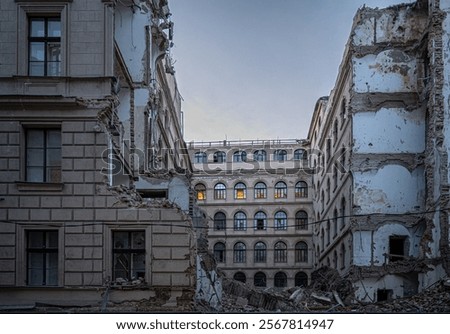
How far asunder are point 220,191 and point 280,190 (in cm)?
213

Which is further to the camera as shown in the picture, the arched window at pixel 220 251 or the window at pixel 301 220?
the window at pixel 301 220

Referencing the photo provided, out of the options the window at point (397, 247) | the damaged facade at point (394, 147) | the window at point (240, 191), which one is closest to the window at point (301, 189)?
the window at point (240, 191)

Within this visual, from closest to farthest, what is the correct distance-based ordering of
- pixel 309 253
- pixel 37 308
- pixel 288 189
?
pixel 37 308 → pixel 309 253 → pixel 288 189

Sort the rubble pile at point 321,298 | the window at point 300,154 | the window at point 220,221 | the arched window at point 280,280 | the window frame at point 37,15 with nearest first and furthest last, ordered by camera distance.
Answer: the window frame at point 37,15 → the rubble pile at point 321,298 → the window at point 300,154 → the arched window at point 280,280 → the window at point 220,221

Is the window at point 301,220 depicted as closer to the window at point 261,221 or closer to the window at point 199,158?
the window at point 261,221

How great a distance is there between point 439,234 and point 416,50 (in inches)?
170

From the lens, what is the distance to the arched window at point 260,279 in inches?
677

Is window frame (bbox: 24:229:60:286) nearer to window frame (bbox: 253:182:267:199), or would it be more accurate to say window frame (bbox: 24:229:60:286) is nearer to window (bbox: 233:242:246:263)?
window (bbox: 233:242:246:263)

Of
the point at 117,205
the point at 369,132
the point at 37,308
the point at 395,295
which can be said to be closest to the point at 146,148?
the point at 117,205

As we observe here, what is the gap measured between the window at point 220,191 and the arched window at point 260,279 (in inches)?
147

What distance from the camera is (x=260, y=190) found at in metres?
21.0

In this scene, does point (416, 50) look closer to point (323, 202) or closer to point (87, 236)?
point (323, 202)

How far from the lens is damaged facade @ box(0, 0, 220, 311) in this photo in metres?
8.74

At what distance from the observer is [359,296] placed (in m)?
14.5
